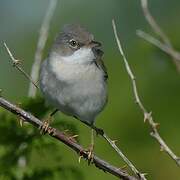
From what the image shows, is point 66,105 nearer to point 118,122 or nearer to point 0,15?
point 118,122

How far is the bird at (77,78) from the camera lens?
488cm

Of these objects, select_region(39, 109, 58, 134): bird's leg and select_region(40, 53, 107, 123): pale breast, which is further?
select_region(40, 53, 107, 123): pale breast

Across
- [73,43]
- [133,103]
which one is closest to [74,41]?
[73,43]

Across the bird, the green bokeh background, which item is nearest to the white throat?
the bird

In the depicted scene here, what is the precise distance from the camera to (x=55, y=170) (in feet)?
15.4

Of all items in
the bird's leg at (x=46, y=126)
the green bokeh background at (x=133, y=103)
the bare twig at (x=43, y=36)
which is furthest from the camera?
the green bokeh background at (x=133, y=103)

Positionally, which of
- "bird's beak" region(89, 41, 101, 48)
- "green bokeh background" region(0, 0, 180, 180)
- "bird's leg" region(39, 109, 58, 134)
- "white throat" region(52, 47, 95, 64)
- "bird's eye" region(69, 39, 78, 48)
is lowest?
"green bokeh background" region(0, 0, 180, 180)

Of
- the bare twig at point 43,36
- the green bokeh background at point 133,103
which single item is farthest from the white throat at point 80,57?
the green bokeh background at point 133,103

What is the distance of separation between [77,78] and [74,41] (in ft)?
0.92

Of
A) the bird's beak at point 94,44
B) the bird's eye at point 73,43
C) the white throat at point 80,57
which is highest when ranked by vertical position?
the bird's beak at point 94,44

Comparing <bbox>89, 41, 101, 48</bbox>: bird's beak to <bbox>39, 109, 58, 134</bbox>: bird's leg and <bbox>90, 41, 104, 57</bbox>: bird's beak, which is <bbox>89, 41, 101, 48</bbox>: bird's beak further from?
<bbox>39, 109, 58, 134</bbox>: bird's leg

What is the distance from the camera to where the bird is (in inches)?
192

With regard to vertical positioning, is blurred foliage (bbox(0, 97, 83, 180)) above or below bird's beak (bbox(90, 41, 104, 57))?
below

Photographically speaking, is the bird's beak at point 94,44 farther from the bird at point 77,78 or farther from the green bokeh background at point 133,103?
the green bokeh background at point 133,103
